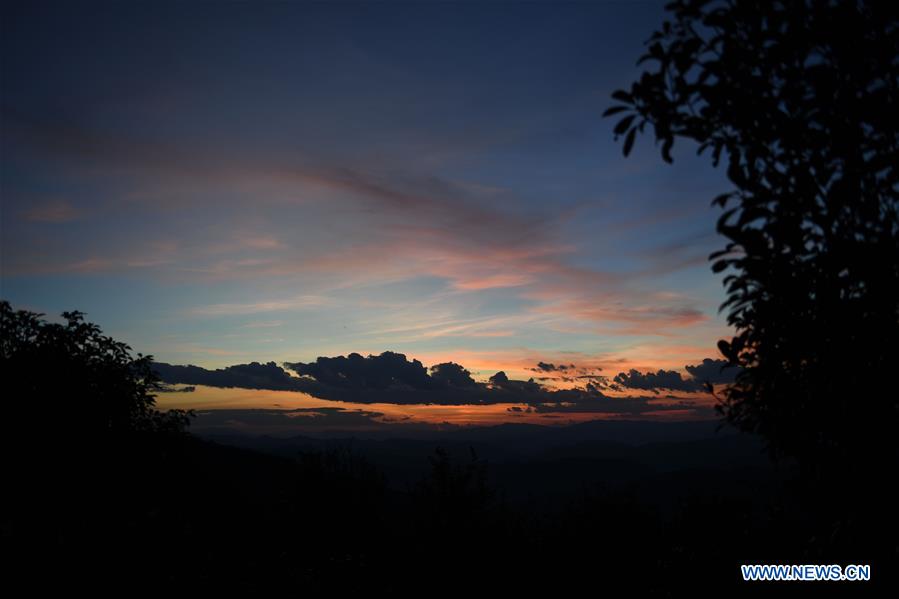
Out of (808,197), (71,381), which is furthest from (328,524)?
(808,197)

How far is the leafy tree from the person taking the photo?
76.8ft

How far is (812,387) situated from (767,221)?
5.60ft

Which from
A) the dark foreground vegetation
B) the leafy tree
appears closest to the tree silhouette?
the dark foreground vegetation

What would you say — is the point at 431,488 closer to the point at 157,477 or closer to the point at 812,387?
the point at 157,477

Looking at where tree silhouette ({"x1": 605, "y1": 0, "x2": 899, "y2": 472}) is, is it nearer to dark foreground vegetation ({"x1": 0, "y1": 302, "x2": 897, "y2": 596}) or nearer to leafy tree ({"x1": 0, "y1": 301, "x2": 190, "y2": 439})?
dark foreground vegetation ({"x1": 0, "y1": 302, "x2": 897, "y2": 596})

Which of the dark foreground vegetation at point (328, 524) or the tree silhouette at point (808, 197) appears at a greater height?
the tree silhouette at point (808, 197)

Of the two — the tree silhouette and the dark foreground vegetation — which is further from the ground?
the tree silhouette

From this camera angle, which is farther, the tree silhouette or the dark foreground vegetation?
the dark foreground vegetation

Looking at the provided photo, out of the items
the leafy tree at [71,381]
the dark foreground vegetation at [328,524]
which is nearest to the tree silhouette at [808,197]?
the dark foreground vegetation at [328,524]

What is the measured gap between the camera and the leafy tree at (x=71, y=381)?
76.8 feet

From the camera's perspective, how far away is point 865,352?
5000mm

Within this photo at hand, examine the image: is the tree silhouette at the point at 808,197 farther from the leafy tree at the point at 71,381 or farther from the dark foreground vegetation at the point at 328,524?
the leafy tree at the point at 71,381

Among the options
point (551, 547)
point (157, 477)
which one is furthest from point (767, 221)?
point (157, 477)

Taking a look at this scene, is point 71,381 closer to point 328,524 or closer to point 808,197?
point 328,524
